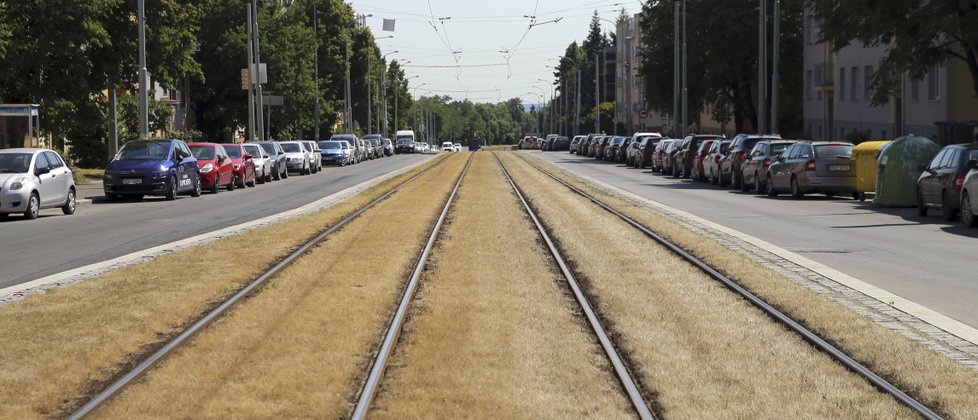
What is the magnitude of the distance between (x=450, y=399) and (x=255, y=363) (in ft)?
6.08

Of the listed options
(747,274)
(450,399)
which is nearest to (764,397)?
(450,399)

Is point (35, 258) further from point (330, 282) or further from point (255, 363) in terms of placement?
point (255, 363)

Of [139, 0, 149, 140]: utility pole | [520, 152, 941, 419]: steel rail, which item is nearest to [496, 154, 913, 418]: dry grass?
[520, 152, 941, 419]: steel rail

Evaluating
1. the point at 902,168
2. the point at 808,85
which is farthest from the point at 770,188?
the point at 808,85

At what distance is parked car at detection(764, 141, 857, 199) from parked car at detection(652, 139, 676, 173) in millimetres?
19546

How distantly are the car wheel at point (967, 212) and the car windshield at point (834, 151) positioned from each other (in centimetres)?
991

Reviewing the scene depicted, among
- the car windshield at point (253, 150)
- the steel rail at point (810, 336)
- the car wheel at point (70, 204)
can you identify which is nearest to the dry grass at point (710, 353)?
the steel rail at point (810, 336)

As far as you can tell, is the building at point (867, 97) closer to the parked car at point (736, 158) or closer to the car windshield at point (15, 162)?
the parked car at point (736, 158)

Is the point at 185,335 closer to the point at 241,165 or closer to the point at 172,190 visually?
the point at 172,190

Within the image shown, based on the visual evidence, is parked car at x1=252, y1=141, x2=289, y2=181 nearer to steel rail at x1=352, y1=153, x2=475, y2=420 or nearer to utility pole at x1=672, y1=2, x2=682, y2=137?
utility pole at x1=672, y1=2, x2=682, y2=137

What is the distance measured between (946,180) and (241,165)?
24997 millimetres

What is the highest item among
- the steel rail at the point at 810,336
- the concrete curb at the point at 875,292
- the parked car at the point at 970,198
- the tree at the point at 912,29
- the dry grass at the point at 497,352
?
the tree at the point at 912,29

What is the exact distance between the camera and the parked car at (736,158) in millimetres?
39281

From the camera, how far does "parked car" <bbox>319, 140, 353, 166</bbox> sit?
7388cm
